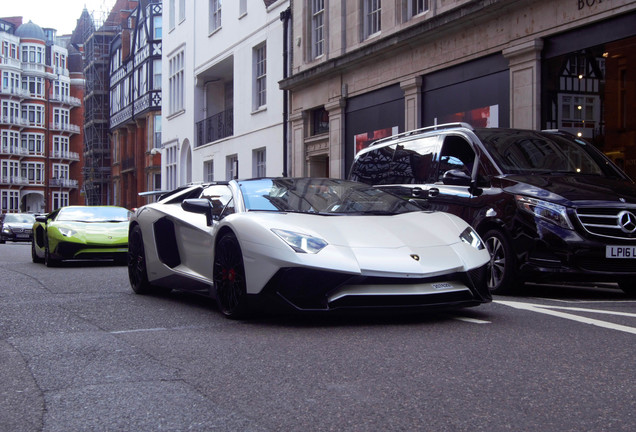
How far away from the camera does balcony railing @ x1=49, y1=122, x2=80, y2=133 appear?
325 feet

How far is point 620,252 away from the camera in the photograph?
780 cm

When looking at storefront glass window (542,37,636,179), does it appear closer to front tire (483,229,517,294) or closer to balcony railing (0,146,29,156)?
front tire (483,229,517,294)

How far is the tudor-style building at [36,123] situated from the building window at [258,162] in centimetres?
7137

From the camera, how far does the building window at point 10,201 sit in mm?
94438

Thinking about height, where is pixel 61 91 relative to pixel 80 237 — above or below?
above

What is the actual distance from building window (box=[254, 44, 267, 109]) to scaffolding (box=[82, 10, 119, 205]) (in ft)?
163

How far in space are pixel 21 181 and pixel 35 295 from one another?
3616 inches

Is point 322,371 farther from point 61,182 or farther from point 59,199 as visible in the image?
point 59,199

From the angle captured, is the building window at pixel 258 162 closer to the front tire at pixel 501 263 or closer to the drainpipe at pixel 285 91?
the drainpipe at pixel 285 91

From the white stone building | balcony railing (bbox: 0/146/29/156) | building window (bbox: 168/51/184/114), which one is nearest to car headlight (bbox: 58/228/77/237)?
the white stone building

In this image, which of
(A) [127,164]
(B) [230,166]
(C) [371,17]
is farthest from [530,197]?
(A) [127,164]

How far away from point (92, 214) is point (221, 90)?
21.3m

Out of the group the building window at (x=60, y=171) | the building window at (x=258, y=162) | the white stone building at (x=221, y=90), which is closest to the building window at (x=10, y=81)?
the building window at (x=60, y=171)

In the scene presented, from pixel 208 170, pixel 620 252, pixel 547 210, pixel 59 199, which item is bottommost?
pixel 620 252
